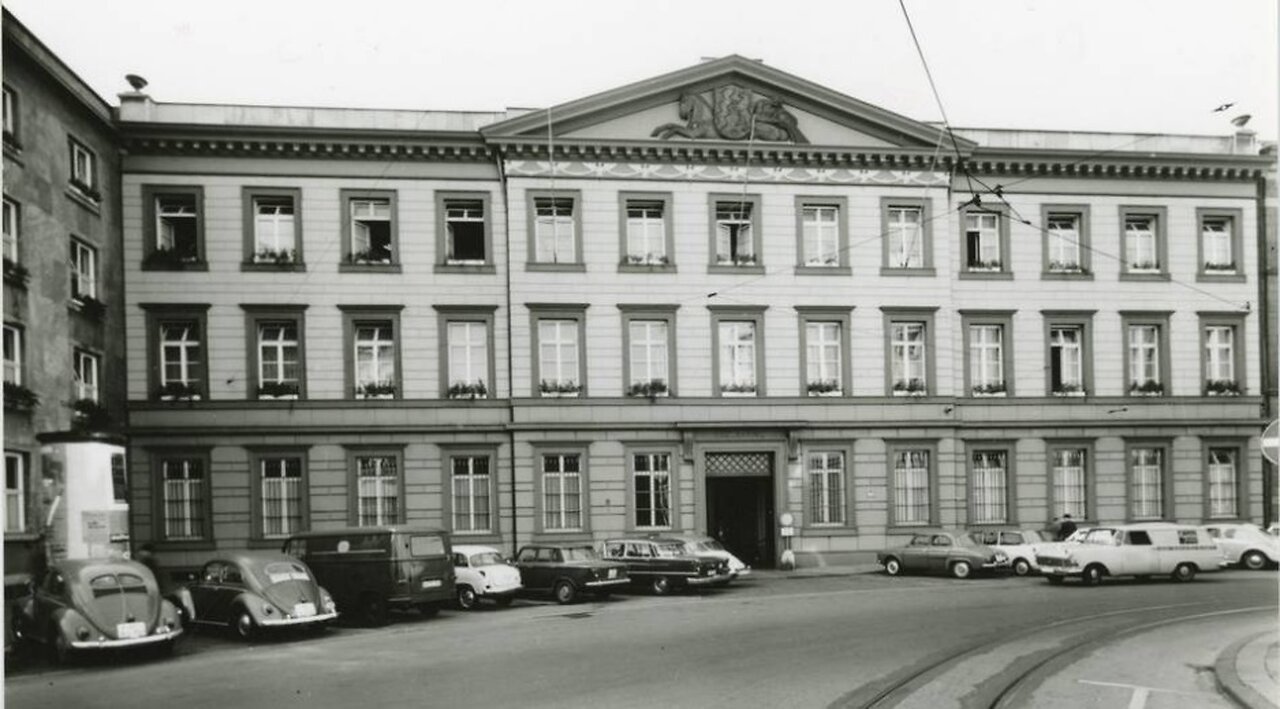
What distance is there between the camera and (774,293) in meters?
30.8

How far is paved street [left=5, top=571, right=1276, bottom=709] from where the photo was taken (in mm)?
12195

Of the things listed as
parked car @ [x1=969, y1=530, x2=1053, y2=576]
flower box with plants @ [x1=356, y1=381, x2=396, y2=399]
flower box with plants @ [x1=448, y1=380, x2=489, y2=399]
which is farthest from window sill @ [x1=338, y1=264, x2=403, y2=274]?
parked car @ [x1=969, y1=530, x2=1053, y2=576]

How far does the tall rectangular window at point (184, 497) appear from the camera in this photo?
2856 cm

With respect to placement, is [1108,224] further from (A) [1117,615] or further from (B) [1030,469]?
(A) [1117,615]

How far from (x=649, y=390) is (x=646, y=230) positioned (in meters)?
4.58

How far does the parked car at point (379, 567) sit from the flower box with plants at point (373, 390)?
8485 millimetres

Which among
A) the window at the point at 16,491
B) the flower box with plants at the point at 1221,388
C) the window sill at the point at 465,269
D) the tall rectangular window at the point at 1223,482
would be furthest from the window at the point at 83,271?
the tall rectangular window at the point at 1223,482

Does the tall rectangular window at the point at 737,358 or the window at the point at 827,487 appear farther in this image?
the window at the point at 827,487

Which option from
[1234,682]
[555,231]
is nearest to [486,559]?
[555,231]

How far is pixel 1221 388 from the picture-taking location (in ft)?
108

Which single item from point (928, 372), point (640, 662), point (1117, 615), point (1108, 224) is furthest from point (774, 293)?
point (640, 662)

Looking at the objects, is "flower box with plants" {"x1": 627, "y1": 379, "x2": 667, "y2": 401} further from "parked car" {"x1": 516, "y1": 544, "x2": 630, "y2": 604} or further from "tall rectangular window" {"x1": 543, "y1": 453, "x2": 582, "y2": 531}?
"parked car" {"x1": 516, "y1": 544, "x2": 630, "y2": 604}

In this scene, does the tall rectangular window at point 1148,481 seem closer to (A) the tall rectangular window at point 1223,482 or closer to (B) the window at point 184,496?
(A) the tall rectangular window at point 1223,482

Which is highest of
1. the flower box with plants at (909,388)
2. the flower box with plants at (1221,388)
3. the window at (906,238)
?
the window at (906,238)
